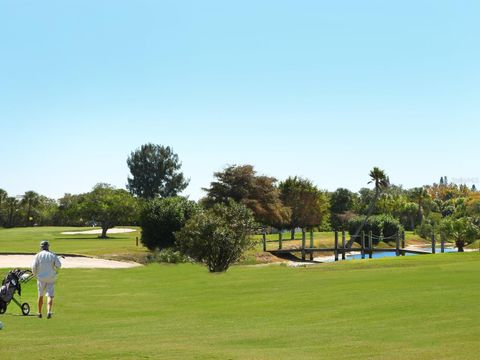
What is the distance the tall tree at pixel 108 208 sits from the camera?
3467 inches

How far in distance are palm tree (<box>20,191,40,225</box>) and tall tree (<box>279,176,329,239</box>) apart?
56.4 m

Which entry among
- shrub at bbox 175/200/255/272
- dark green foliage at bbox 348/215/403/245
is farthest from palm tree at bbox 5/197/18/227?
shrub at bbox 175/200/255/272

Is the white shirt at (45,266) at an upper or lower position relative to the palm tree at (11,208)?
lower

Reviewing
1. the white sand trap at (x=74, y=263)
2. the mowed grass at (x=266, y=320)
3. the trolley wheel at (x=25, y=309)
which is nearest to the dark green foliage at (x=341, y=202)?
the white sand trap at (x=74, y=263)

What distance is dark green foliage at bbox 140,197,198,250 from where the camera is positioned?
60406mm

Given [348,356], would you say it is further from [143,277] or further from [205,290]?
[143,277]

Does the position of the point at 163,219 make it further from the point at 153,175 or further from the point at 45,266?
the point at 153,175

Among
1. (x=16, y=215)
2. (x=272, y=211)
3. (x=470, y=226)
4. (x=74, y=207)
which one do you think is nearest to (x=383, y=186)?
(x=272, y=211)

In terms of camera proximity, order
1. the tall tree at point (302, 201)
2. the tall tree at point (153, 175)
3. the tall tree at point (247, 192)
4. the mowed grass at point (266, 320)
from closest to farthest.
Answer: the mowed grass at point (266, 320)
the tall tree at point (247, 192)
the tall tree at point (302, 201)
the tall tree at point (153, 175)

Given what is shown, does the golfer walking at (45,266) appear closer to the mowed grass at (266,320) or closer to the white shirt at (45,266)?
the white shirt at (45,266)

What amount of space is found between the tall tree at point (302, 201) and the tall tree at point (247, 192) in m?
25.4

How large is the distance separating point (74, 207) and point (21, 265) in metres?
44.3

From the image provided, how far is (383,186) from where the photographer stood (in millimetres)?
106562

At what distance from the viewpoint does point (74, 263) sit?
47781mm
